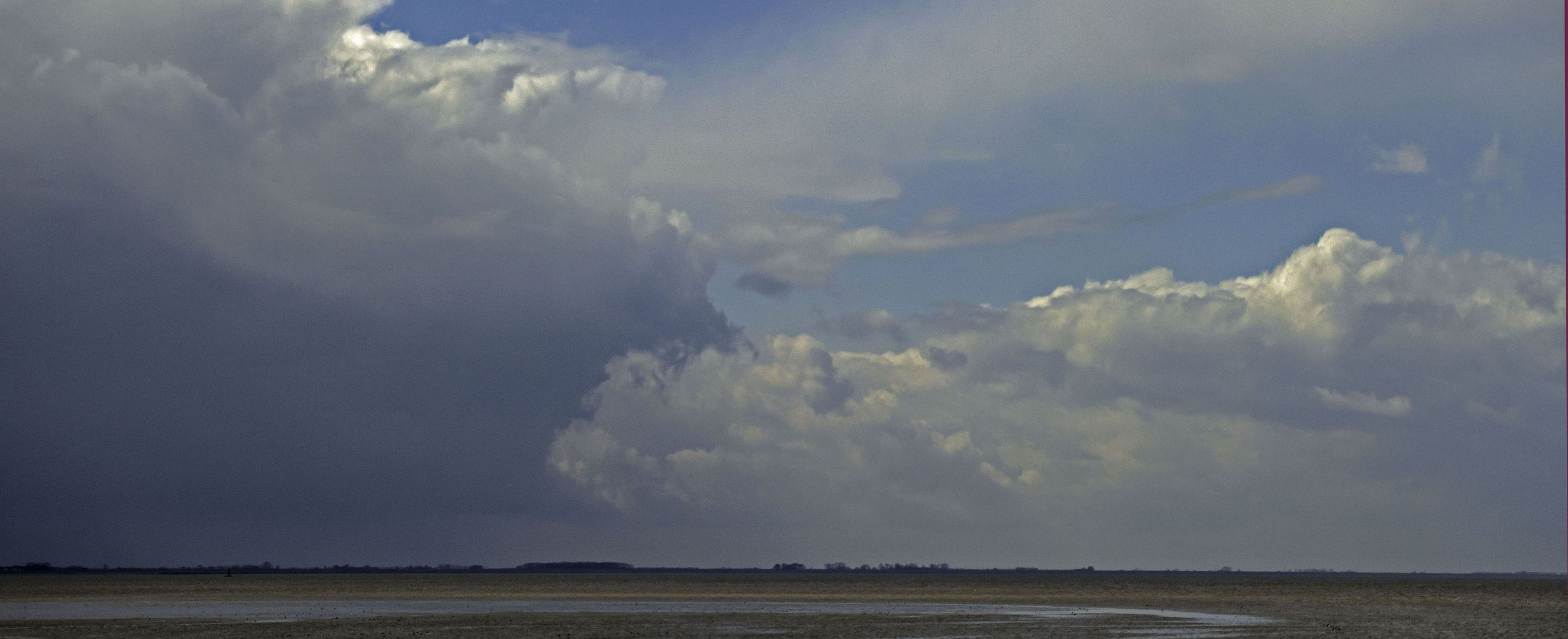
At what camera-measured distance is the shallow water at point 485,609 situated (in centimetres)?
10006

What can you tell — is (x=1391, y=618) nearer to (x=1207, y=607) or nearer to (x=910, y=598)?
(x=1207, y=607)

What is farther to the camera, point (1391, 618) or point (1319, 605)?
point (1319, 605)

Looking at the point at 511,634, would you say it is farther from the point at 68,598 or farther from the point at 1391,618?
the point at 68,598

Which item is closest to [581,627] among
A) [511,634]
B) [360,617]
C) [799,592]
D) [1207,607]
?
[511,634]

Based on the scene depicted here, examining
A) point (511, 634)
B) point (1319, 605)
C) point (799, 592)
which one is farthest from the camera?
point (799, 592)

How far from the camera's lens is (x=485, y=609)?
4532 inches

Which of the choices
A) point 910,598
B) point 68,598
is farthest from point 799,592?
point 68,598

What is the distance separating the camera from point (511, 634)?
75375mm

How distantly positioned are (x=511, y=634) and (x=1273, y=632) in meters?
45.6

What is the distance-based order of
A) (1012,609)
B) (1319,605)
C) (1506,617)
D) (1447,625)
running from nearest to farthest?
1. (1447,625)
2. (1506,617)
3. (1012,609)
4. (1319,605)

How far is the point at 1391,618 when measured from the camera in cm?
9725

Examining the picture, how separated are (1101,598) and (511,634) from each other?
100 metres

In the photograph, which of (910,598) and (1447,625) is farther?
(910,598)

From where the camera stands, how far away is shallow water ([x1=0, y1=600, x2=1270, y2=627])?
100 meters
